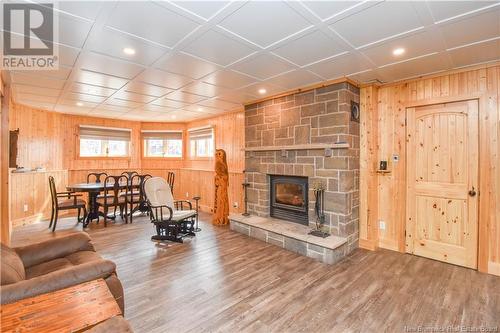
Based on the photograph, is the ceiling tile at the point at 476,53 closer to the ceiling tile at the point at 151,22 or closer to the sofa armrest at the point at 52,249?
the ceiling tile at the point at 151,22

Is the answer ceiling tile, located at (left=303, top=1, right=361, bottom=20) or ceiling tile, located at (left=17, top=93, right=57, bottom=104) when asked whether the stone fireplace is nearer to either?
ceiling tile, located at (left=303, top=1, right=361, bottom=20)

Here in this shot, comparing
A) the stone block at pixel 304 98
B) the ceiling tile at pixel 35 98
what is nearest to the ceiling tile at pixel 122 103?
the ceiling tile at pixel 35 98

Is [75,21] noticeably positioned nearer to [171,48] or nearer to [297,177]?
[171,48]

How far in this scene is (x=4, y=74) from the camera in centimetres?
333

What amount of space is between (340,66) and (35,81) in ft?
14.6

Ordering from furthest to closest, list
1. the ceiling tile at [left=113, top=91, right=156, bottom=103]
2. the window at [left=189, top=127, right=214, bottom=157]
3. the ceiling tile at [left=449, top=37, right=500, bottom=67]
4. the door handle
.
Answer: the window at [left=189, top=127, right=214, bottom=157] < the ceiling tile at [left=113, top=91, right=156, bottom=103] < the door handle < the ceiling tile at [left=449, top=37, right=500, bottom=67]

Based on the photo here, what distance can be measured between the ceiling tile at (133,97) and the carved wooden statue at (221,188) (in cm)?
170

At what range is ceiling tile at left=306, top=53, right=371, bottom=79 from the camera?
291 cm

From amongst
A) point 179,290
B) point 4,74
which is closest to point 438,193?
point 179,290

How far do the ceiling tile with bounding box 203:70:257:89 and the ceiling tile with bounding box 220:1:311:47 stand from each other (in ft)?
3.22

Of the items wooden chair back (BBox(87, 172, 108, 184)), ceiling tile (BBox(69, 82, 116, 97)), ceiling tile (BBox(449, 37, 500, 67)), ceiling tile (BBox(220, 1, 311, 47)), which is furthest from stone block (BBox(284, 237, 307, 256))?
wooden chair back (BBox(87, 172, 108, 184))

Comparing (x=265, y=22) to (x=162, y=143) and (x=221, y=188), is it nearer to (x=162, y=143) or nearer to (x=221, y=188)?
(x=221, y=188)

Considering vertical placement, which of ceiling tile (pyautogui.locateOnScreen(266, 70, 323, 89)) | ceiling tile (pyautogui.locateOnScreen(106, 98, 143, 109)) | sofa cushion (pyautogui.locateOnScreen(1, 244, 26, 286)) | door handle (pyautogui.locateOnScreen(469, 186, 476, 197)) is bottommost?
sofa cushion (pyautogui.locateOnScreen(1, 244, 26, 286))

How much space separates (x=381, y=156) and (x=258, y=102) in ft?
8.02
